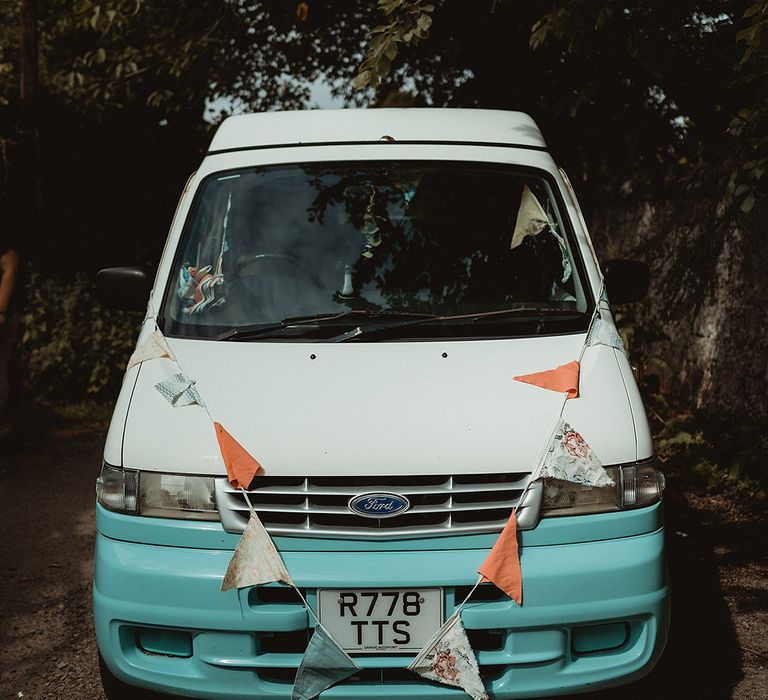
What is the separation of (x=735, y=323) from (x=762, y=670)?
380cm

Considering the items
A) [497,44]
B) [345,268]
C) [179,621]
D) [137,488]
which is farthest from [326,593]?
[497,44]

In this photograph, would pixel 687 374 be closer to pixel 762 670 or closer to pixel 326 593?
pixel 762 670

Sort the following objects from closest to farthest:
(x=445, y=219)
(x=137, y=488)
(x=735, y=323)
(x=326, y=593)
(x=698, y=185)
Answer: (x=326, y=593)
(x=137, y=488)
(x=445, y=219)
(x=735, y=323)
(x=698, y=185)

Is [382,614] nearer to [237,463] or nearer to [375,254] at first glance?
[237,463]

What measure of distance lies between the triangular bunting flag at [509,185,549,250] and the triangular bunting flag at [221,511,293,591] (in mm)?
1766

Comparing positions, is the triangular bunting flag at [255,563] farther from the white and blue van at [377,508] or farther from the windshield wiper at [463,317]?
the windshield wiper at [463,317]

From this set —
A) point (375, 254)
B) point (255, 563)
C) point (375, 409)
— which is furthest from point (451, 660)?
point (375, 254)

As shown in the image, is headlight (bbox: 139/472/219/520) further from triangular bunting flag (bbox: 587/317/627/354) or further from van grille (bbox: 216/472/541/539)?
triangular bunting flag (bbox: 587/317/627/354)

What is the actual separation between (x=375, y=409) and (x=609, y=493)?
29.6 inches

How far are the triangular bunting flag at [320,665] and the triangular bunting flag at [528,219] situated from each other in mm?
1880

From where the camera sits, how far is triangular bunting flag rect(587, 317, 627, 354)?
3358mm

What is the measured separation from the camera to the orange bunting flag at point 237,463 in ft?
8.98

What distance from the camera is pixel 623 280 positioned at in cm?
379

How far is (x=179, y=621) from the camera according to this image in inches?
107
